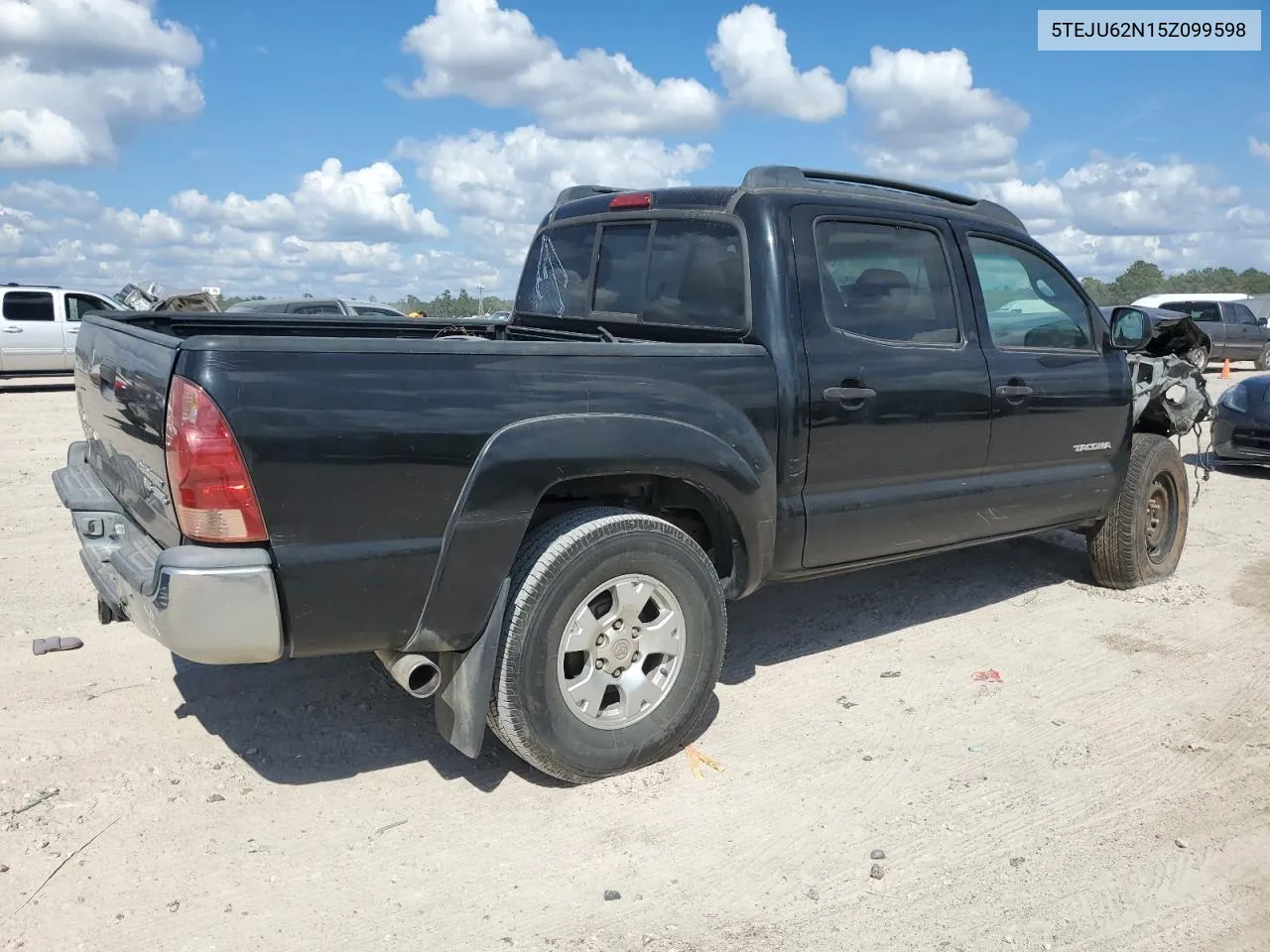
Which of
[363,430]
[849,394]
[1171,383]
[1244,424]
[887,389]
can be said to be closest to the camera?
[363,430]

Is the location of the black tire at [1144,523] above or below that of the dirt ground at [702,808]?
above

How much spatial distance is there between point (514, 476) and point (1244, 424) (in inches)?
355

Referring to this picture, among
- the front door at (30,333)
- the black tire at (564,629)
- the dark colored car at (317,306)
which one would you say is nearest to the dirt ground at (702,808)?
the black tire at (564,629)

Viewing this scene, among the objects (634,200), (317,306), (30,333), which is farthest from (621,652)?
(30,333)

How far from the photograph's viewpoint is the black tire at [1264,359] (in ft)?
77.4

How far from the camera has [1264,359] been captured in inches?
931

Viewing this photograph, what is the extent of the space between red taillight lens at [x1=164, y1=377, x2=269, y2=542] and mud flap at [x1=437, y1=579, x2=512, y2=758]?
75cm

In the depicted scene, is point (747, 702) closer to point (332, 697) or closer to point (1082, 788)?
point (1082, 788)

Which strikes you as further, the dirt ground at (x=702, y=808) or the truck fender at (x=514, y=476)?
the truck fender at (x=514, y=476)

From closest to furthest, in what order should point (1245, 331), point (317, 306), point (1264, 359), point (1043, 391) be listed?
point (1043, 391), point (317, 306), point (1245, 331), point (1264, 359)

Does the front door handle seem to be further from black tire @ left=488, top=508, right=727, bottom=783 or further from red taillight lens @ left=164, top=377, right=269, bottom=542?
red taillight lens @ left=164, top=377, right=269, bottom=542

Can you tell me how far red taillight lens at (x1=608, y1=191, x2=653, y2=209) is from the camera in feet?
14.6

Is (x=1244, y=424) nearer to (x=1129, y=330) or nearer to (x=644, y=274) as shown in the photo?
(x=1129, y=330)

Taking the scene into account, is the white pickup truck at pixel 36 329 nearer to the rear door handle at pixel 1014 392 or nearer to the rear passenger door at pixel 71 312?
the rear passenger door at pixel 71 312
